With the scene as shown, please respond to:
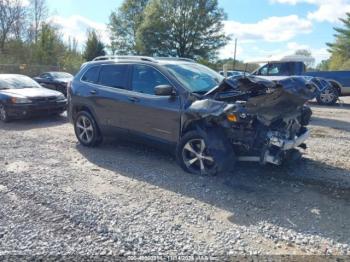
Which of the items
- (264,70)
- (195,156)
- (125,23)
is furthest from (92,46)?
(195,156)

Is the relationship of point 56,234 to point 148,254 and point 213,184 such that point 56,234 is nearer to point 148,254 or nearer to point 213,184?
point 148,254

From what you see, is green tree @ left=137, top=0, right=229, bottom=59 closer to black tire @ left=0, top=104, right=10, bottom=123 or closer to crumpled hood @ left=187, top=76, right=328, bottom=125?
black tire @ left=0, top=104, right=10, bottom=123

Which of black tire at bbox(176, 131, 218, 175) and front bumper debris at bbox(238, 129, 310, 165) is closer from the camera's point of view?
front bumper debris at bbox(238, 129, 310, 165)

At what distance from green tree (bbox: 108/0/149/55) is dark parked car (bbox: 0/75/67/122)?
117ft

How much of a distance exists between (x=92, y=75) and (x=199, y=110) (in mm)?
2936

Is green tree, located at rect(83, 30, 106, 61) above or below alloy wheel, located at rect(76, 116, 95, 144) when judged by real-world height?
above

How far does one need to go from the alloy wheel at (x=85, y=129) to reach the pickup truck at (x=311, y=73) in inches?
345

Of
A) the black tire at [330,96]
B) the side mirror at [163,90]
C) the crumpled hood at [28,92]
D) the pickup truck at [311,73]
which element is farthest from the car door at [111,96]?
the black tire at [330,96]

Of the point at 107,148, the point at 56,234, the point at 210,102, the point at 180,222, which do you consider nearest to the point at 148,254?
the point at 180,222

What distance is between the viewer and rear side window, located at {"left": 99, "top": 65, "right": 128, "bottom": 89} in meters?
5.96

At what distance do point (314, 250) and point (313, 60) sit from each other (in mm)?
14038

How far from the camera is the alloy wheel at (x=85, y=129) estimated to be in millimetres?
6669

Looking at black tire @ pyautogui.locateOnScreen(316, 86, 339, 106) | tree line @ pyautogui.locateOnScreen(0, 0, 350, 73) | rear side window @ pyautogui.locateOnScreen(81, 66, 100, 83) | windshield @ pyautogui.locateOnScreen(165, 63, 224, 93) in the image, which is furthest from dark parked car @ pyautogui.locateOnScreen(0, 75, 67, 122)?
tree line @ pyautogui.locateOnScreen(0, 0, 350, 73)

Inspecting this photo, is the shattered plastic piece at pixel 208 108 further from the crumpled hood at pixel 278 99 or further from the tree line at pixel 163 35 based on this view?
the tree line at pixel 163 35
